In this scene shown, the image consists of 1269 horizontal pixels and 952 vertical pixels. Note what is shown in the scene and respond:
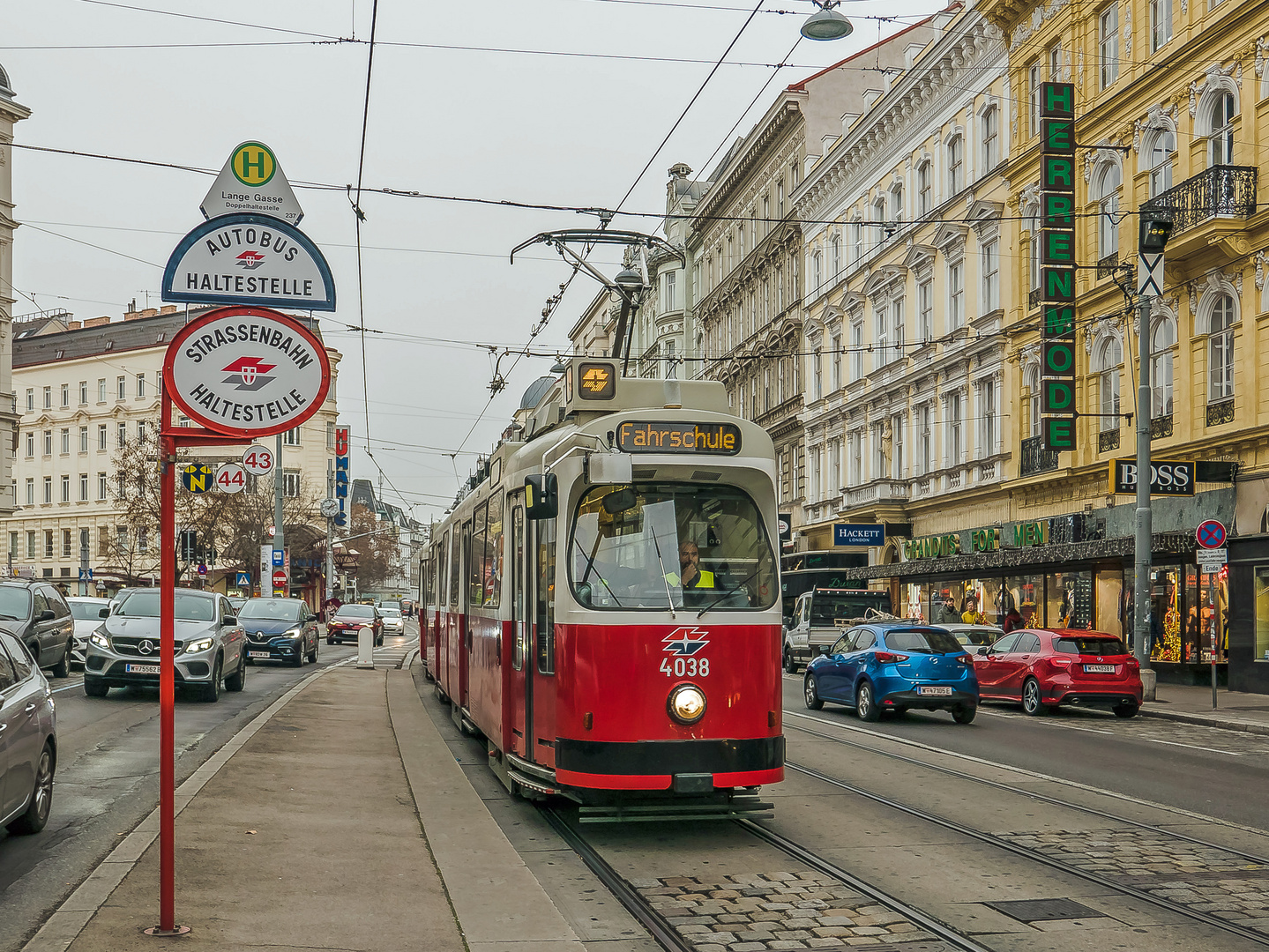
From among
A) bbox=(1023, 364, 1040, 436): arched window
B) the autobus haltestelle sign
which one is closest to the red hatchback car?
bbox=(1023, 364, 1040, 436): arched window

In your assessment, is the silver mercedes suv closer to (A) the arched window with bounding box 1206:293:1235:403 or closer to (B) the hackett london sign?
(B) the hackett london sign

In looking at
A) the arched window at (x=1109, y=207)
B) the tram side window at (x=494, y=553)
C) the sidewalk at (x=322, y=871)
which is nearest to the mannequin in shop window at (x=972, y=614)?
the arched window at (x=1109, y=207)

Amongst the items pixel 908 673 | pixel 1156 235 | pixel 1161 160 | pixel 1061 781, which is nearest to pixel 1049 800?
pixel 1061 781

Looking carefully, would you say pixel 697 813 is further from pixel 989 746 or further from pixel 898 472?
pixel 898 472

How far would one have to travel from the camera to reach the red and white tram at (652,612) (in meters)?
9.50

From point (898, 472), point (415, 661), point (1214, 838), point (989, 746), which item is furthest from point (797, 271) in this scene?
point (1214, 838)

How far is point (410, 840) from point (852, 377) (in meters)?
40.0

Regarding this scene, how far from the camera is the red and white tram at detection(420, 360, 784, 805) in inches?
374

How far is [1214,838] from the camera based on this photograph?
10.1 m

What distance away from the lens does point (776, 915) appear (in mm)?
7562

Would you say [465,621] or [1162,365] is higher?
[1162,365]

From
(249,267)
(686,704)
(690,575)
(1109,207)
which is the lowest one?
(686,704)

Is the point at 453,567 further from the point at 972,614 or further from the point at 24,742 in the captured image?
the point at 972,614

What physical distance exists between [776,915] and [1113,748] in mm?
10612
